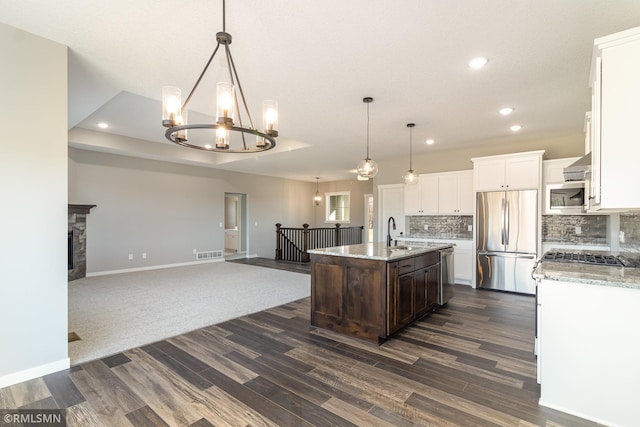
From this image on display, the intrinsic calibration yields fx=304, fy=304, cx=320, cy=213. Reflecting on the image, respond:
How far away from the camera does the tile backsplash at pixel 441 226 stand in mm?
6402

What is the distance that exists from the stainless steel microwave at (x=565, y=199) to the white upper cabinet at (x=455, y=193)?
2021 millimetres

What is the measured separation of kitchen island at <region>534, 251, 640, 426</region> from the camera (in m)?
1.90

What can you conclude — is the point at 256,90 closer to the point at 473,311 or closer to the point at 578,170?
the point at 578,170

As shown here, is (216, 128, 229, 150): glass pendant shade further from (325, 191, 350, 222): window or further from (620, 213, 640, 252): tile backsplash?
(325, 191, 350, 222): window

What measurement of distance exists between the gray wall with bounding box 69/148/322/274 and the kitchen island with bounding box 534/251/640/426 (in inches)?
303

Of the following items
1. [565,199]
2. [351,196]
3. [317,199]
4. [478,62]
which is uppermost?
[478,62]

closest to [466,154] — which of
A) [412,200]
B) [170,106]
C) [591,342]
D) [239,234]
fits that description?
[412,200]

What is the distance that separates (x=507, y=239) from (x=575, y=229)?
3.64 feet

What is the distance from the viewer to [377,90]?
11.4 ft

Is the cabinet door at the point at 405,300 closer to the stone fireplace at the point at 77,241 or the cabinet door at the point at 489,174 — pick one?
the cabinet door at the point at 489,174

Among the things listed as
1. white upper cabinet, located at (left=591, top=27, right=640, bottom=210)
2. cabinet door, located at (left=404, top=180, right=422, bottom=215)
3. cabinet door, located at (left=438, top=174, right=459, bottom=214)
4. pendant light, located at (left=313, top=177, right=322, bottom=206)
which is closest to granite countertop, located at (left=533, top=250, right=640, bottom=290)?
white upper cabinet, located at (left=591, top=27, right=640, bottom=210)

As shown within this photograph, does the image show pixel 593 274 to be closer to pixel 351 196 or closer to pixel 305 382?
pixel 305 382

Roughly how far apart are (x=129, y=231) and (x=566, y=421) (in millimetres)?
7884

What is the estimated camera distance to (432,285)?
4133 millimetres
